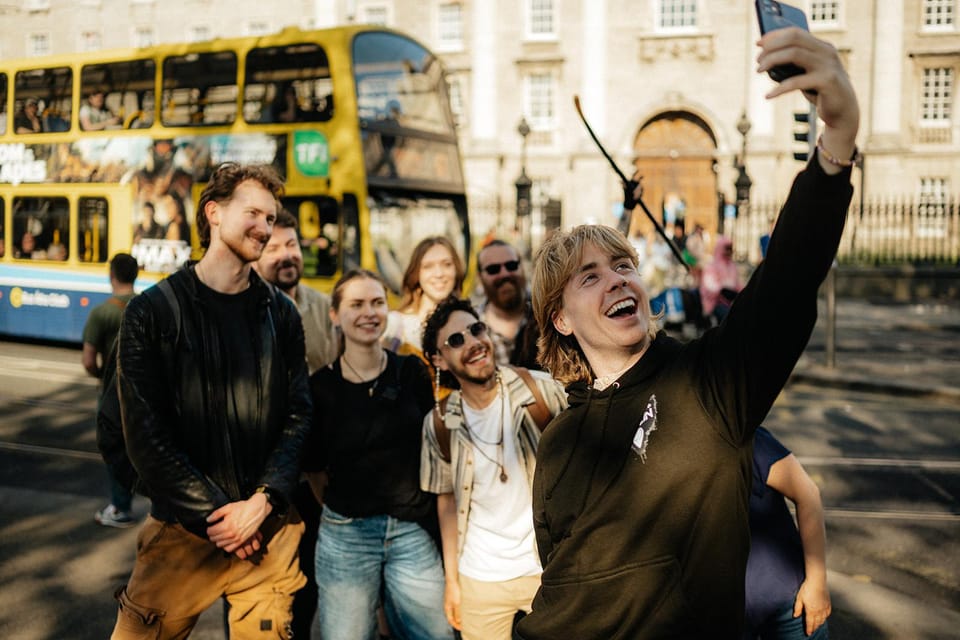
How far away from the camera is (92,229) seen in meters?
12.7

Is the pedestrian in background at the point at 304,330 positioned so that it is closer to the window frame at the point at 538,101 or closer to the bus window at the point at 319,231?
the bus window at the point at 319,231

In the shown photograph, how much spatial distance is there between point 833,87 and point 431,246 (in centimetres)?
337

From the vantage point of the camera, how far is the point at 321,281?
10781 mm

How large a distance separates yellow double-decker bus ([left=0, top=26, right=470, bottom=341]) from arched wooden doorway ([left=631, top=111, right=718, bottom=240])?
64.8ft

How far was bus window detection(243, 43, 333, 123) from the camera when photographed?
412 inches

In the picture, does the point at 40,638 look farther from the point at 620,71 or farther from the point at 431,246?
the point at 620,71

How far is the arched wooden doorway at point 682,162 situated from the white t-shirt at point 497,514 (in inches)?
1086

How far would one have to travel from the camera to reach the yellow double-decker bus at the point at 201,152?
10.5 meters

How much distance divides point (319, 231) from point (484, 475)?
26.8ft

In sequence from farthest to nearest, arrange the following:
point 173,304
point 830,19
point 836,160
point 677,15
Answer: point 677,15 < point 830,19 < point 173,304 < point 836,160

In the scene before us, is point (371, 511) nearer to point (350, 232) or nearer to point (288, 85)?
point (350, 232)

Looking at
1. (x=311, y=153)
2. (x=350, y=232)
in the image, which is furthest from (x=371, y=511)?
(x=311, y=153)

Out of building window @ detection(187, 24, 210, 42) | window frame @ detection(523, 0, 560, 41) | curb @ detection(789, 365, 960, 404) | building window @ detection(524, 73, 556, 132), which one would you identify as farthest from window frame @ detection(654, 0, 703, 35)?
curb @ detection(789, 365, 960, 404)

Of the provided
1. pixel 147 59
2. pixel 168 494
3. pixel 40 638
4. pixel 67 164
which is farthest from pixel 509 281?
pixel 67 164
